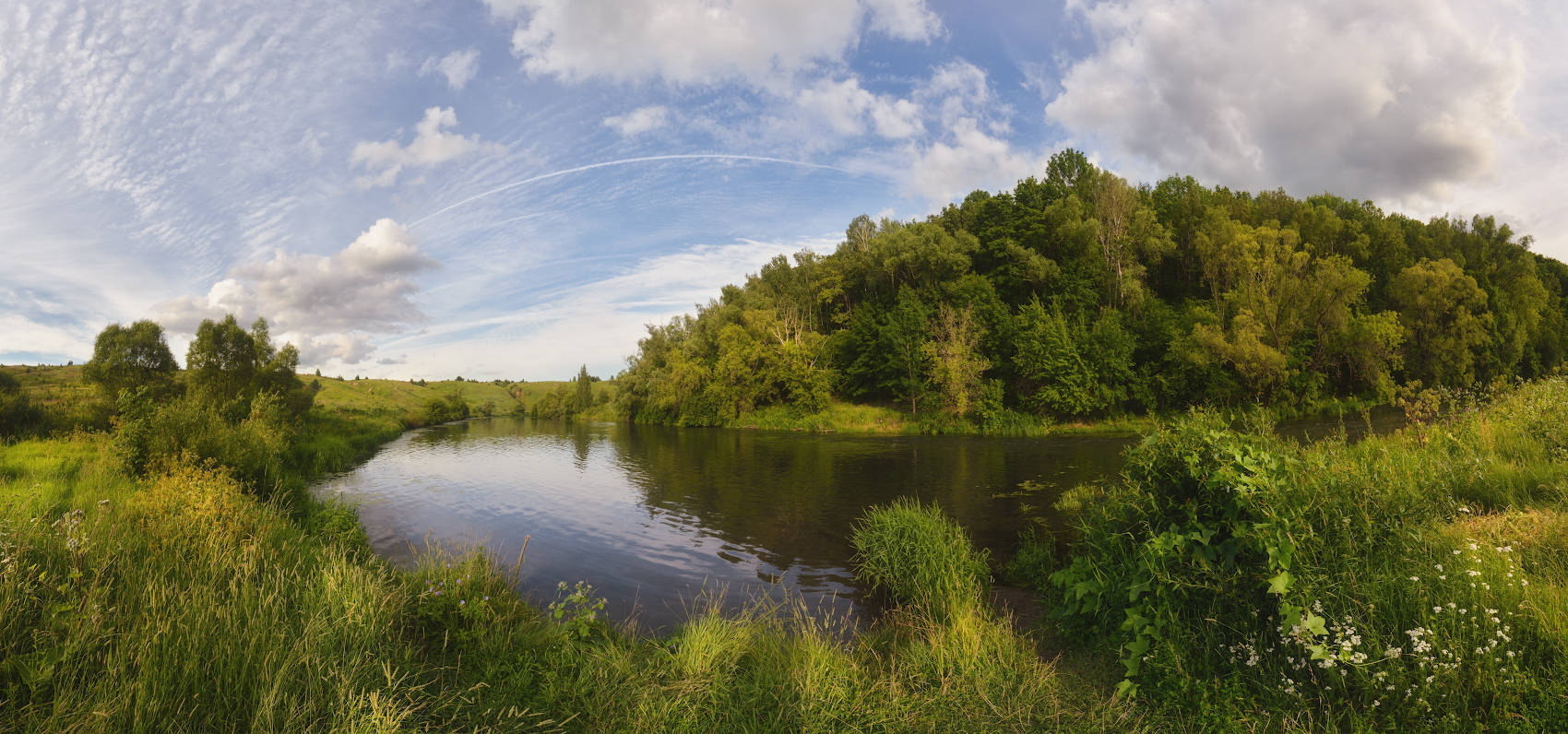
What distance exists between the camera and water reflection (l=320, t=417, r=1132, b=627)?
504 inches

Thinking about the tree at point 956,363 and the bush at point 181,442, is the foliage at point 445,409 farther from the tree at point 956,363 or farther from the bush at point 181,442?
the bush at point 181,442

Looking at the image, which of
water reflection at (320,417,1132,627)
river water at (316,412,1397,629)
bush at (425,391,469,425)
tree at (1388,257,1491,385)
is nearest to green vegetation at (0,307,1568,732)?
river water at (316,412,1397,629)

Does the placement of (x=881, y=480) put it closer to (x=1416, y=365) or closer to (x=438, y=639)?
(x=438, y=639)

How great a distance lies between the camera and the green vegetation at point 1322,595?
14.2 ft

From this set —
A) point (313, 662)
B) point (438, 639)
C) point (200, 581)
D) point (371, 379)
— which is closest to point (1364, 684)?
point (313, 662)

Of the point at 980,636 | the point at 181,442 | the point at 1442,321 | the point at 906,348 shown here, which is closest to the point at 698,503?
the point at 181,442

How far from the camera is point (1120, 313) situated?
53.2m

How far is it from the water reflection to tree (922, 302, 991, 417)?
6753 mm

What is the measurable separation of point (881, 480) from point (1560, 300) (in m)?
98.7

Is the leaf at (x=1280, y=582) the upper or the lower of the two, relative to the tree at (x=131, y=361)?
lower

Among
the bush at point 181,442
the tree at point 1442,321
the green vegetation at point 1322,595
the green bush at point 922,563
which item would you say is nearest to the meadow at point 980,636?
the green vegetation at point 1322,595

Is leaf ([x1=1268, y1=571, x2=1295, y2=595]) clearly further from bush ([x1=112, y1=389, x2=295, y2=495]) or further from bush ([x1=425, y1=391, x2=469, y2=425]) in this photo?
bush ([x1=425, y1=391, x2=469, y2=425])

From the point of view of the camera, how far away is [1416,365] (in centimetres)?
4825

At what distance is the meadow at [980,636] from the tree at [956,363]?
3838 centimetres
